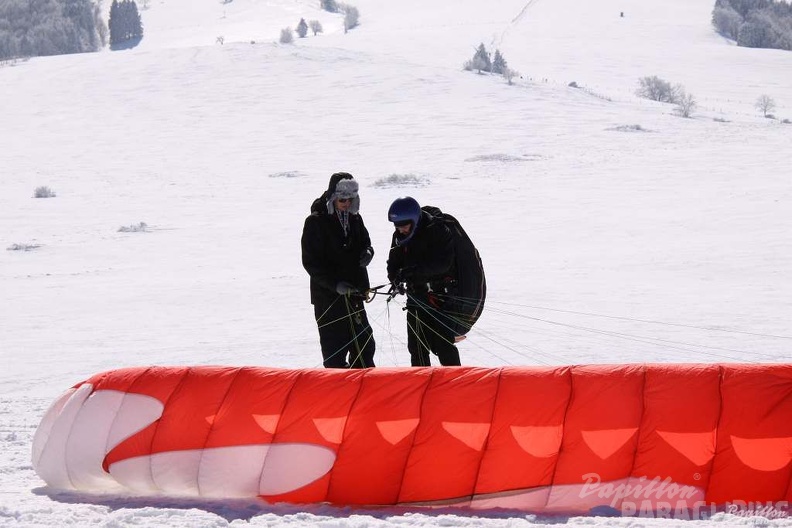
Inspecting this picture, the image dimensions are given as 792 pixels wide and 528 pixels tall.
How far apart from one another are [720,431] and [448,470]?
1278mm

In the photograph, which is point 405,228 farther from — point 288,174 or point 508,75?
point 508,75

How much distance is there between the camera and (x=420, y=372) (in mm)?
4988

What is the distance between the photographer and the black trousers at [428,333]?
5945 mm

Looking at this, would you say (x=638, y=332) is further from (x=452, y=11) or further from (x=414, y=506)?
(x=452, y=11)

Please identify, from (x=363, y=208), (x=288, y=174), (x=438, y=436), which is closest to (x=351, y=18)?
(x=288, y=174)

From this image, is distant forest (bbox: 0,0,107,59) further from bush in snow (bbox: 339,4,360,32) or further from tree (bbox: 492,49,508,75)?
tree (bbox: 492,49,508,75)

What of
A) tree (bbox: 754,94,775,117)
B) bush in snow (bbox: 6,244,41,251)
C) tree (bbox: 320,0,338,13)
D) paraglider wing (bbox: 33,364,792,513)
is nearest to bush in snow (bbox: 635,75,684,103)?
tree (bbox: 754,94,775,117)

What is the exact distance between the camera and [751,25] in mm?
66938

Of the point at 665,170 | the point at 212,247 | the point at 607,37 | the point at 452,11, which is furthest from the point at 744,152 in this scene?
the point at 452,11

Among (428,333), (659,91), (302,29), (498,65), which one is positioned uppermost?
(302,29)

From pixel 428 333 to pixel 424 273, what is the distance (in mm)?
488

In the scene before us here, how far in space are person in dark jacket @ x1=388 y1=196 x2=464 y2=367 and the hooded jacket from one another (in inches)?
10.0

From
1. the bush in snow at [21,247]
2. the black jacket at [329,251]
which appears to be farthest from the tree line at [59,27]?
the black jacket at [329,251]

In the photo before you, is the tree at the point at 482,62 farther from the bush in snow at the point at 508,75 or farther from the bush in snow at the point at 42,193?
the bush in snow at the point at 42,193
